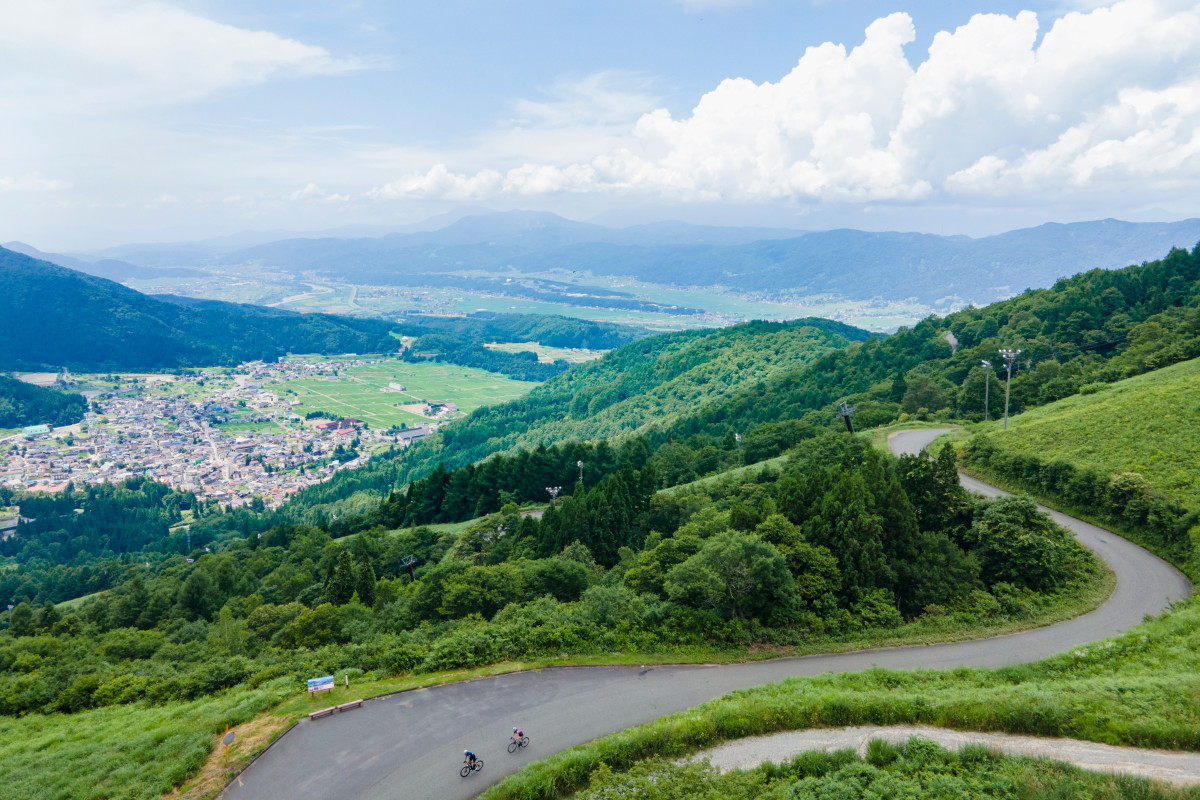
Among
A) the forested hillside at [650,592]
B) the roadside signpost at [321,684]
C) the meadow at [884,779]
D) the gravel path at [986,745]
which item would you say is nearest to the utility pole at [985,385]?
the forested hillside at [650,592]

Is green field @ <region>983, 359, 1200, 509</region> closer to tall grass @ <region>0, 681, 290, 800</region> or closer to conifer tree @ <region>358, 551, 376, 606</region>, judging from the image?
tall grass @ <region>0, 681, 290, 800</region>

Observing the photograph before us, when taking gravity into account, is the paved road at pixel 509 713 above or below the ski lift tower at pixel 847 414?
below

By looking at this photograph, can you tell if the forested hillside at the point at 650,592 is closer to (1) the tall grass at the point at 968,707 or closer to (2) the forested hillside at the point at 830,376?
(1) the tall grass at the point at 968,707

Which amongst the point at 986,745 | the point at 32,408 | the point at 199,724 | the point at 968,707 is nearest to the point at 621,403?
the point at 199,724

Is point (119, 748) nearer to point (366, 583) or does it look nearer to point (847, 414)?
point (366, 583)

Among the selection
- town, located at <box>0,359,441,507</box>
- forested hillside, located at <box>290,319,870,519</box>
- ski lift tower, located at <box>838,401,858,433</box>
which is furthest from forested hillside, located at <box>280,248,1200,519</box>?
town, located at <box>0,359,441,507</box>

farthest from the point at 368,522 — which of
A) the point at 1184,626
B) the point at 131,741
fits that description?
the point at 1184,626
